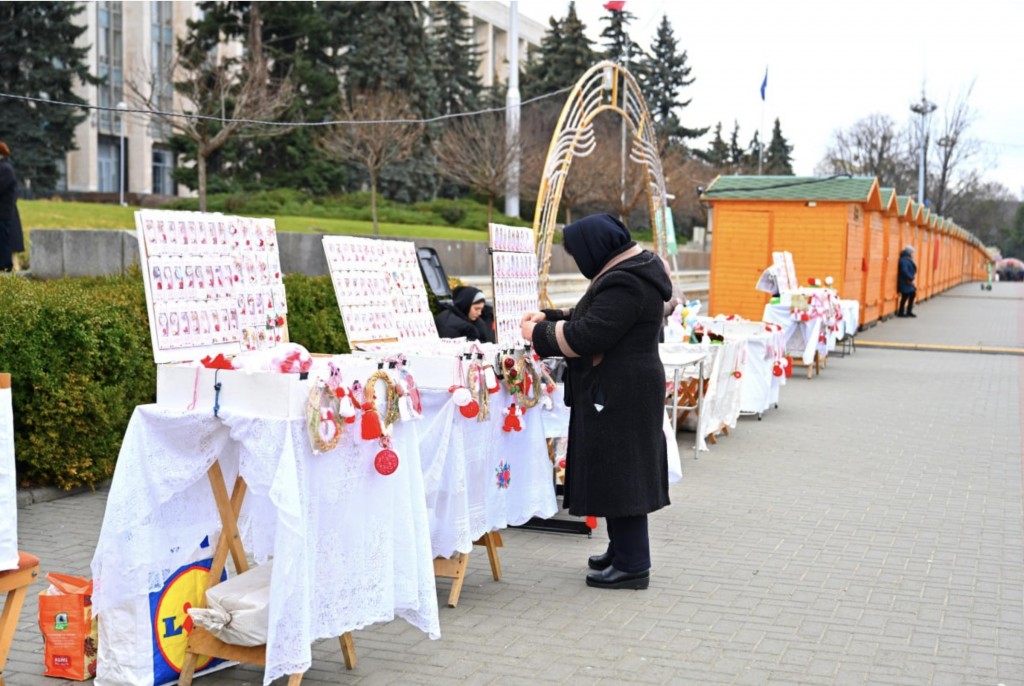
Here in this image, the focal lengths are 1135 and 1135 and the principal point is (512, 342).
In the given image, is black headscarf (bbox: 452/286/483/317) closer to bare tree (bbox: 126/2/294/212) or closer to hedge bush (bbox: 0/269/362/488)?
hedge bush (bbox: 0/269/362/488)

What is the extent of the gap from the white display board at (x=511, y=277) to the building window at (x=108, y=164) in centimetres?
5412

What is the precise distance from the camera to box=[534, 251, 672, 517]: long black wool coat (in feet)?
18.4

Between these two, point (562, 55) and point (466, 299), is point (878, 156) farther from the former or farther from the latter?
point (466, 299)

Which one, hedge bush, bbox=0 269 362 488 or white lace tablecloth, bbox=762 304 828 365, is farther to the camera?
white lace tablecloth, bbox=762 304 828 365

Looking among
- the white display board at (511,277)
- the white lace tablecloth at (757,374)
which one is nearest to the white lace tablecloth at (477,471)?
the white display board at (511,277)

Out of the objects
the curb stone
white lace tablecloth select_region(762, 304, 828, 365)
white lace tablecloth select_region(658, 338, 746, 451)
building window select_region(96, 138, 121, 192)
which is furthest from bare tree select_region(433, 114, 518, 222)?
the curb stone

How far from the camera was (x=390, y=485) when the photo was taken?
4.62 metres

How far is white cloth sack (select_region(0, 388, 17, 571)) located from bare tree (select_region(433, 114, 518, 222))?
111ft

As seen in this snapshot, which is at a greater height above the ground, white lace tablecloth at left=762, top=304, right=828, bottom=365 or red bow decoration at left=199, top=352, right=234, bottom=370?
red bow decoration at left=199, top=352, right=234, bottom=370

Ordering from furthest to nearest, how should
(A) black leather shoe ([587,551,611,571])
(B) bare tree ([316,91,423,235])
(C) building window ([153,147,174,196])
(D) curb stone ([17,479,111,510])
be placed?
(C) building window ([153,147,174,196]) < (B) bare tree ([316,91,423,235]) < (D) curb stone ([17,479,111,510]) < (A) black leather shoe ([587,551,611,571])

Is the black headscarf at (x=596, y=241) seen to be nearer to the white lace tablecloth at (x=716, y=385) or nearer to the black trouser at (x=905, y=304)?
the white lace tablecloth at (x=716, y=385)

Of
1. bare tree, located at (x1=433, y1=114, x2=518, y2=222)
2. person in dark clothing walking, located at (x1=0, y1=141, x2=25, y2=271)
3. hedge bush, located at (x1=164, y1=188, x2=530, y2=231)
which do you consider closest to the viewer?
person in dark clothing walking, located at (x1=0, y1=141, x2=25, y2=271)

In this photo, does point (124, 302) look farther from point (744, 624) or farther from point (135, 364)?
point (744, 624)

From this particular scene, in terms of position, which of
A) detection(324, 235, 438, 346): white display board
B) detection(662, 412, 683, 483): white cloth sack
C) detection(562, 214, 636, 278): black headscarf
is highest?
detection(562, 214, 636, 278): black headscarf
